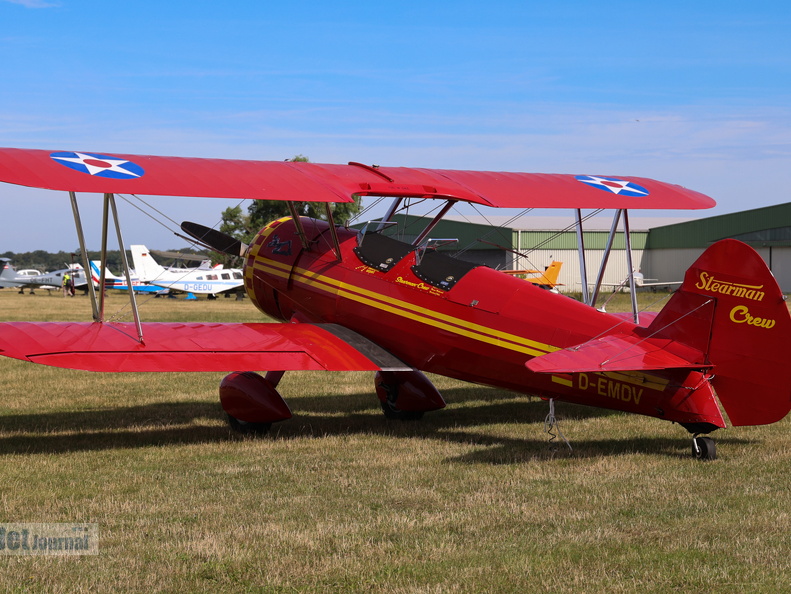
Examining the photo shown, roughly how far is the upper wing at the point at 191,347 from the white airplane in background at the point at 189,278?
35.0 m

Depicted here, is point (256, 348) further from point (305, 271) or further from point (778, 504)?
point (778, 504)

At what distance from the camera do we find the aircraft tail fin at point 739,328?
6.50 metres

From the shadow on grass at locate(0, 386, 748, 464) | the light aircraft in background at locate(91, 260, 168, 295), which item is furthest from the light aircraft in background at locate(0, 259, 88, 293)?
the shadow on grass at locate(0, 386, 748, 464)

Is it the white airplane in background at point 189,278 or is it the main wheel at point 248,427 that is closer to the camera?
the main wheel at point 248,427

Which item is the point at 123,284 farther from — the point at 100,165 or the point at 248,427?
the point at 100,165

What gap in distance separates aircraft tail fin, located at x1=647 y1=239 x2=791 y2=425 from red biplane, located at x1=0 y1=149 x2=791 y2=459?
0.01m

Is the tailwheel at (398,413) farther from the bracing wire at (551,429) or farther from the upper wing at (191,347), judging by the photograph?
the bracing wire at (551,429)

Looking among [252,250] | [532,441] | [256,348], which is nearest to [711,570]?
[532,441]

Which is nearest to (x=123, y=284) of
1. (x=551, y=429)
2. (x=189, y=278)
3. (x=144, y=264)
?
(x=144, y=264)

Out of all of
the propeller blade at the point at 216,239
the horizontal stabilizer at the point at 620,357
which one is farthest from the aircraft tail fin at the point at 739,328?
the propeller blade at the point at 216,239

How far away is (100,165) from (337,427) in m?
3.59

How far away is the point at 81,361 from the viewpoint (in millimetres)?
7691

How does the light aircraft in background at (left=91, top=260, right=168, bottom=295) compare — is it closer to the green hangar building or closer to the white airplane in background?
the white airplane in background

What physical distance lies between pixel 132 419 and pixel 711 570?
7.15m
